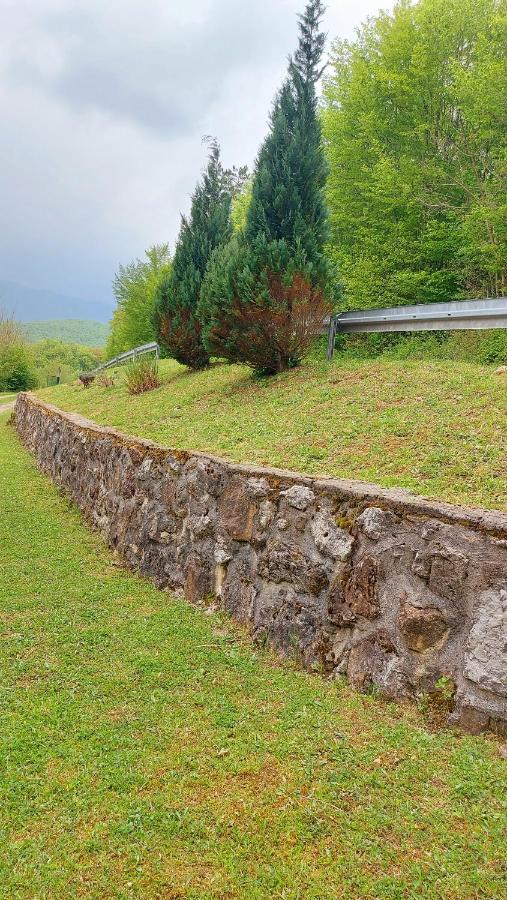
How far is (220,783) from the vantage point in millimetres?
2297

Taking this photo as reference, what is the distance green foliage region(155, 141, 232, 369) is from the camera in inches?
428

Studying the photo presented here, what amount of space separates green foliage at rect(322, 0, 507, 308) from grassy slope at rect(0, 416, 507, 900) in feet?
32.8

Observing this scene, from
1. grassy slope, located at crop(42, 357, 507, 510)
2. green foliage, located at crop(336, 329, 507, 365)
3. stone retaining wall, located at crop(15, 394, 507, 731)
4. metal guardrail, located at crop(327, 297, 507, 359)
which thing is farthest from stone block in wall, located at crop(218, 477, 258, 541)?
green foliage, located at crop(336, 329, 507, 365)

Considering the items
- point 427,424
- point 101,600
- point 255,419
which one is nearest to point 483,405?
point 427,424

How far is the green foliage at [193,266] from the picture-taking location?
10883mm

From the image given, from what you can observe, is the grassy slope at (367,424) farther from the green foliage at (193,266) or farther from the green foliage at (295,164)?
the green foliage at (193,266)

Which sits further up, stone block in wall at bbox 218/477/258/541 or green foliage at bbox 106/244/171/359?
green foliage at bbox 106/244/171/359

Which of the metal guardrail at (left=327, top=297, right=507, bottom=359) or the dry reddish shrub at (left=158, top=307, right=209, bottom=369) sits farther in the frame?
the dry reddish shrub at (left=158, top=307, right=209, bottom=369)

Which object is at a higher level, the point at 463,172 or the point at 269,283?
the point at 463,172

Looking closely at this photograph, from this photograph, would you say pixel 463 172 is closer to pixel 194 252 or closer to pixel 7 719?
pixel 194 252

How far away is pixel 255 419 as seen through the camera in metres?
5.89

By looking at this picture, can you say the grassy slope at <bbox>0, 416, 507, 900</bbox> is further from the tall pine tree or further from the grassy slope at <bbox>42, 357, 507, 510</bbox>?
the tall pine tree

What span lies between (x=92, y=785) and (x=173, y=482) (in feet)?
8.91

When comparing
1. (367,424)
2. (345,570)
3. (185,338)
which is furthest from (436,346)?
(345,570)
